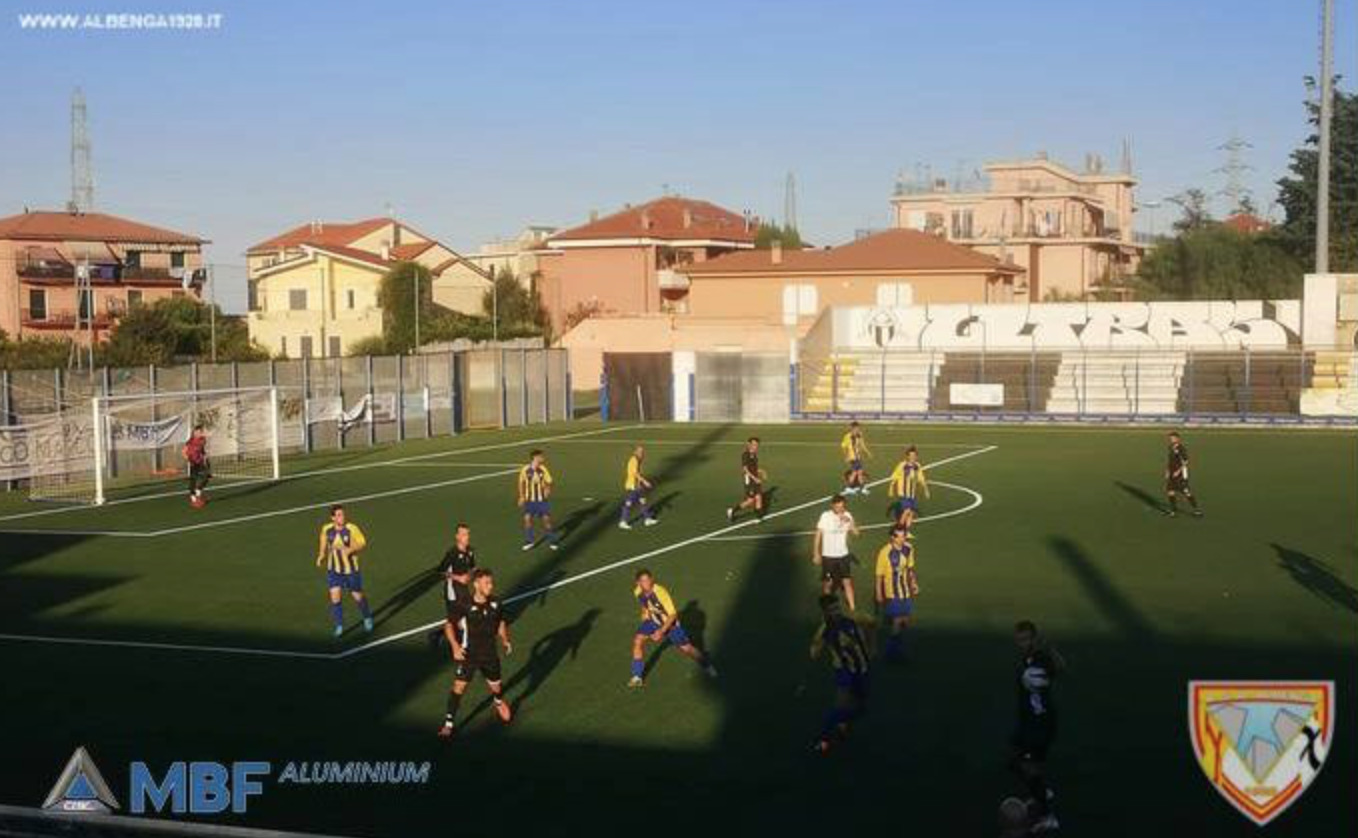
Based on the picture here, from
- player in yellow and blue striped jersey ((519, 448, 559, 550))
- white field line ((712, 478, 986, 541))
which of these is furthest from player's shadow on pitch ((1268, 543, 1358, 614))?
player in yellow and blue striped jersey ((519, 448, 559, 550))

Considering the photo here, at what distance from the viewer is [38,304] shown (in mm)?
78812

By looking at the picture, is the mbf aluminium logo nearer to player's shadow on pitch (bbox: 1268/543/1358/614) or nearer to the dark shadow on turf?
the dark shadow on turf

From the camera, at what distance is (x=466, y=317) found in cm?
8375

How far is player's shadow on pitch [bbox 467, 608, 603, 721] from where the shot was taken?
15.8 m

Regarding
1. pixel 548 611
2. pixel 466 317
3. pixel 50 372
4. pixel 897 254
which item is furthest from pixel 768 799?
pixel 466 317

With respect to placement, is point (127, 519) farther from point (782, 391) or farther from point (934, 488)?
point (782, 391)

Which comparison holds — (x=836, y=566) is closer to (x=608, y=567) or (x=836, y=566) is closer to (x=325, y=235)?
(x=608, y=567)

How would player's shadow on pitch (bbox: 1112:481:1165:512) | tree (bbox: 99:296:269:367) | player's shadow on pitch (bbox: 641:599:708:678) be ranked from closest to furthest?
player's shadow on pitch (bbox: 641:599:708:678)
player's shadow on pitch (bbox: 1112:481:1165:512)
tree (bbox: 99:296:269:367)

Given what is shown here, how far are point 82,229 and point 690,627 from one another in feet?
260

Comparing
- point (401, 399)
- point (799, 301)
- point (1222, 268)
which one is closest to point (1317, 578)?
point (401, 399)

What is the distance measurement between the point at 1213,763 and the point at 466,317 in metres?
76.5

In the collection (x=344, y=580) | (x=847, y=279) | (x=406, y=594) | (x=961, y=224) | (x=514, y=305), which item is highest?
(x=961, y=224)

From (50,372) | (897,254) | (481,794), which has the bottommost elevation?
(481,794)

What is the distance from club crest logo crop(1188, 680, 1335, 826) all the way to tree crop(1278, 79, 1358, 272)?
235 feet
